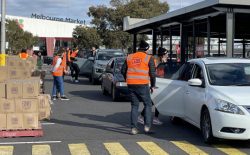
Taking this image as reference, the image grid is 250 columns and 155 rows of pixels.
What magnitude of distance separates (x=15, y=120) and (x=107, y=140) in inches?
73.6

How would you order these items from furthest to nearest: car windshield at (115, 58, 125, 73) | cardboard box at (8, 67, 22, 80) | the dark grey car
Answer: car windshield at (115, 58, 125, 73) < the dark grey car < cardboard box at (8, 67, 22, 80)

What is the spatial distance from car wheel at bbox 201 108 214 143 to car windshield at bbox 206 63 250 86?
24.8 inches

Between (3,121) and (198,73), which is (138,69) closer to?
(198,73)

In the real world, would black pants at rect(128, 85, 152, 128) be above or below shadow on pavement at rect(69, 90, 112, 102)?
above

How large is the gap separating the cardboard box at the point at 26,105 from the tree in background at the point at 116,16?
51.3 metres

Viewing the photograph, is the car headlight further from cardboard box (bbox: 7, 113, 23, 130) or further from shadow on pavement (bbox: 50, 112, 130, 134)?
cardboard box (bbox: 7, 113, 23, 130)

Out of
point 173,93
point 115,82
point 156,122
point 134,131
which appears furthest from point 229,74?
point 115,82

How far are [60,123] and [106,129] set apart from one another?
1.44 metres

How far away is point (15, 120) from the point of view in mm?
9688

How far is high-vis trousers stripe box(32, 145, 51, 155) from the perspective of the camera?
8.20m

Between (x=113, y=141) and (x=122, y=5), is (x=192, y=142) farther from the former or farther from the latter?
(x=122, y=5)

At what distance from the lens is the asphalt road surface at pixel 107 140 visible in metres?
8.38

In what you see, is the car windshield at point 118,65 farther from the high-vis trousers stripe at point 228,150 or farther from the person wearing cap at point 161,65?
the high-vis trousers stripe at point 228,150

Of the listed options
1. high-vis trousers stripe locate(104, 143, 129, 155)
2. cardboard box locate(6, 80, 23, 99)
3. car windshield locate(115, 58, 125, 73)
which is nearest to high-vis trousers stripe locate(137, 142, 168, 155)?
high-vis trousers stripe locate(104, 143, 129, 155)
